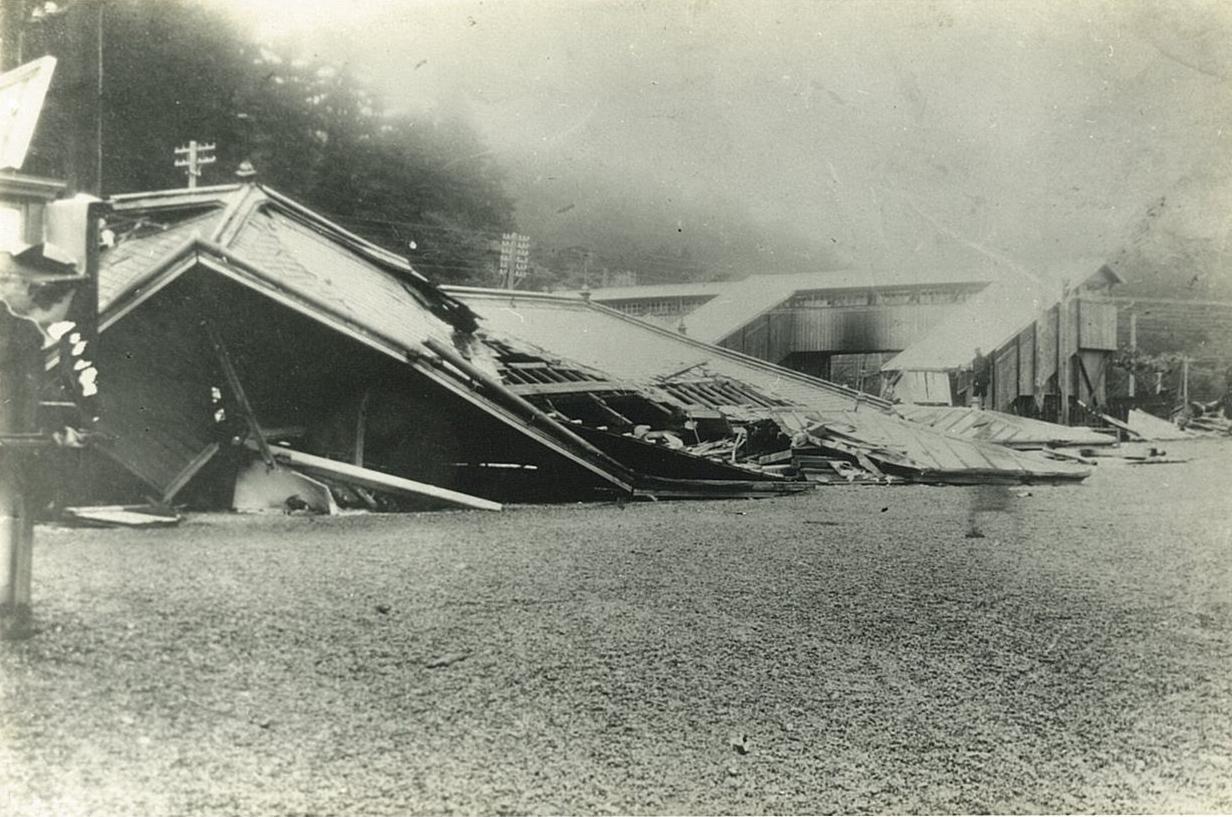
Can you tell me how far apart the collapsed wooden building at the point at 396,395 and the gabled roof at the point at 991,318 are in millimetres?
184

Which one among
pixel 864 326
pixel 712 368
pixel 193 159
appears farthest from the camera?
pixel 864 326

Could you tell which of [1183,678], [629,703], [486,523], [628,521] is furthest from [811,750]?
[1183,678]

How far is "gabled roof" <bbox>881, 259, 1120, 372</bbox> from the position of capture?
2246 millimetres

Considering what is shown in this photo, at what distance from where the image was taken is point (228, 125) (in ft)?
5.44

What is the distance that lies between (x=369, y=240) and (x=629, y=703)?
1.12 metres

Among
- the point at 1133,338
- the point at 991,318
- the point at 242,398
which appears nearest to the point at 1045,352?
the point at 991,318

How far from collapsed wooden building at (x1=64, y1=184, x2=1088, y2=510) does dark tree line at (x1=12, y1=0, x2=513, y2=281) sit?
62 millimetres

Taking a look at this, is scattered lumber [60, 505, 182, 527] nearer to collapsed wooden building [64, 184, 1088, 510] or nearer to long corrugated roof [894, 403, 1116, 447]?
collapsed wooden building [64, 184, 1088, 510]

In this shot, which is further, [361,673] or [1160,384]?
[1160,384]

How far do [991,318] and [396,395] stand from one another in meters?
1.59

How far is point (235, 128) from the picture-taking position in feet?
5.46

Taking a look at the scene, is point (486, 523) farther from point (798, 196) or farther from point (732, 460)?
point (798, 196)

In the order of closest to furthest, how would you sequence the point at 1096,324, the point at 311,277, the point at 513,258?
1. the point at 311,277
2. the point at 513,258
3. the point at 1096,324

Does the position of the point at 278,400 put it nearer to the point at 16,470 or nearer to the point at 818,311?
the point at 16,470
